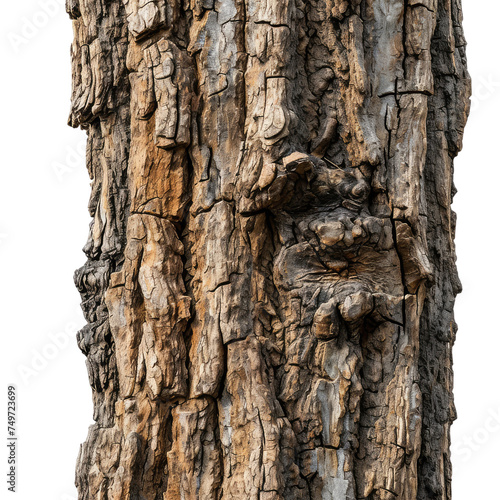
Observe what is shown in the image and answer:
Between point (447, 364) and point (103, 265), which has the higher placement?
point (103, 265)

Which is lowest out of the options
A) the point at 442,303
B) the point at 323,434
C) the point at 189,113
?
the point at 323,434

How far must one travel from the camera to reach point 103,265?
3025 mm

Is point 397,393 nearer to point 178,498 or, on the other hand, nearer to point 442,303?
point 442,303

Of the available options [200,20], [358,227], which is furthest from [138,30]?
[358,227]

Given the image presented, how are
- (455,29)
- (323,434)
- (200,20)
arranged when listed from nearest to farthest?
(323,434), (200,20), (455,29)

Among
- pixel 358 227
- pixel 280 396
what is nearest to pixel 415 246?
pixel 358 227

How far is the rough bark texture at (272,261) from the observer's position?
2668 millimetres

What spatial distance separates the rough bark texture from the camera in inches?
105

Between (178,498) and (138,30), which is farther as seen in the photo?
(138,30)

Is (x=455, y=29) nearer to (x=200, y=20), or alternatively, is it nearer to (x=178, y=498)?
(x=200, y=20)

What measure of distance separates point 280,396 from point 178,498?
1.57 feet

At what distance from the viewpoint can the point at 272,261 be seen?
109 inches

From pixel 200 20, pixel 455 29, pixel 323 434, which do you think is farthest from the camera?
pixel 455 29

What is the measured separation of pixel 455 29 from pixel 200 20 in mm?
1047
